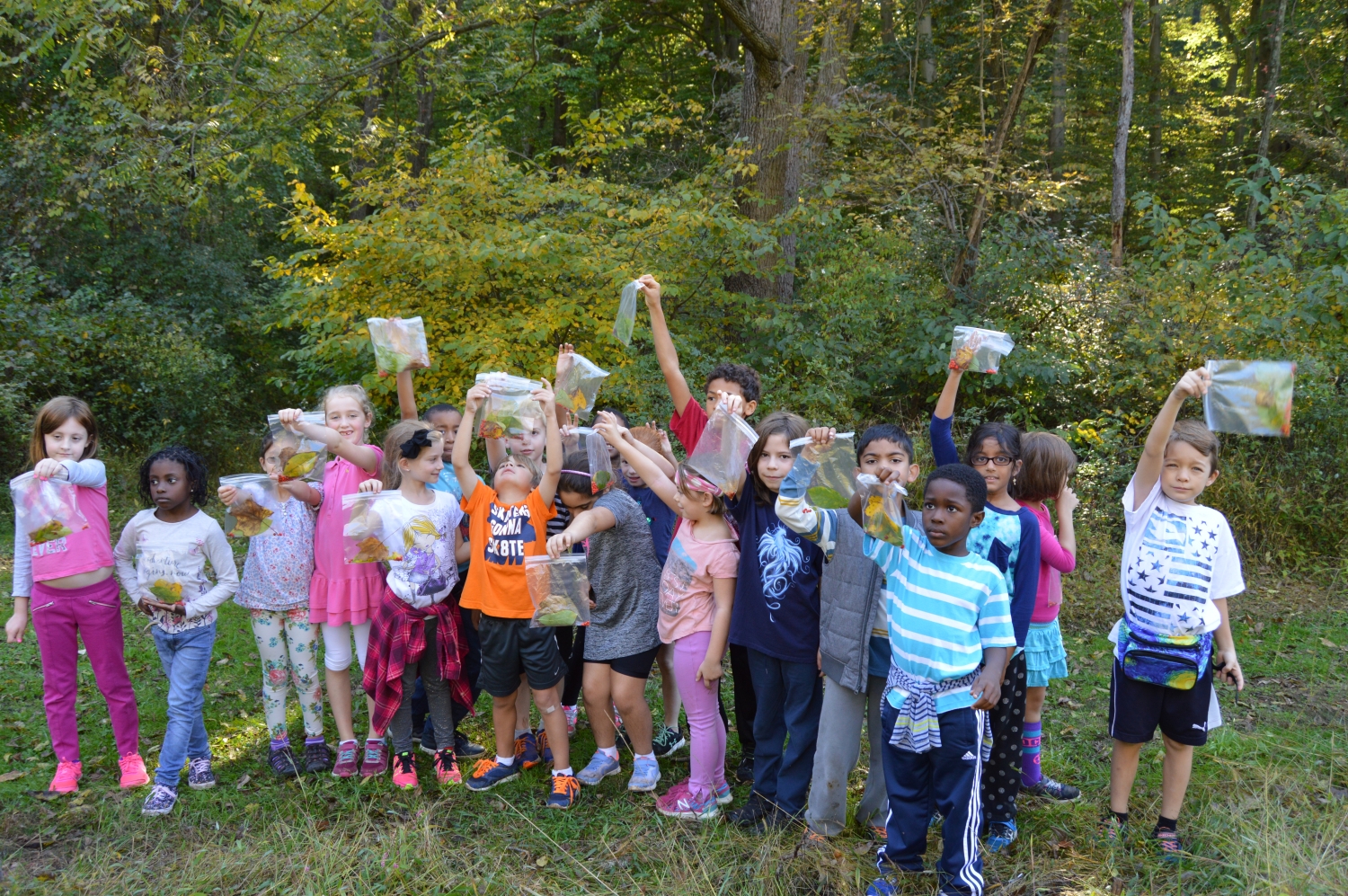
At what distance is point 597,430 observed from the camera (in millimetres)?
3551

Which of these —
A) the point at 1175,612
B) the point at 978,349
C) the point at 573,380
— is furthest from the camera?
the point at 573,380

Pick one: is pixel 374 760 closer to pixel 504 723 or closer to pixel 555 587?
pixel 504 723

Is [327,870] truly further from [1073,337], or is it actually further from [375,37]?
[375,37]

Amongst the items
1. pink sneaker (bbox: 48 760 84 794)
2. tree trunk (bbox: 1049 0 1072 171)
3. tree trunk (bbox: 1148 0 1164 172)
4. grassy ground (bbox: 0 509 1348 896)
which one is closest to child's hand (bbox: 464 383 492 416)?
grassy ground (bbox: 0 509 1348 896)

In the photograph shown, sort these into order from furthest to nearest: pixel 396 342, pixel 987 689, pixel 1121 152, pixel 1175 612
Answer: pixel 1121 152 < pixel 396 342 < pixel 1175 612 < pixel 987 689

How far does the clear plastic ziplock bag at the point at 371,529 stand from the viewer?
11.9 ft

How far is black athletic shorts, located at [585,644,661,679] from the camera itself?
12.1ft

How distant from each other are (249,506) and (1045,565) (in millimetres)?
3244

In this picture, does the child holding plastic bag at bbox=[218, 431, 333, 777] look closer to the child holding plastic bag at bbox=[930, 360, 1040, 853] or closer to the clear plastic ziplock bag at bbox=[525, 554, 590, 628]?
the clear plastic ziplock bag at bbox=[525, 554, 590, 628]

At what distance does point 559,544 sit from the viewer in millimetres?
3496

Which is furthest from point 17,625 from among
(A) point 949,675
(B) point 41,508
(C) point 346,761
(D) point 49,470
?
(A) point 949,675

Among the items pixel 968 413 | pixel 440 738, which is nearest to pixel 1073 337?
pixel 968 413

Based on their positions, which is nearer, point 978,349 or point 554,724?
point 978,349

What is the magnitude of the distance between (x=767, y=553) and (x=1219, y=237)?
6.11m
